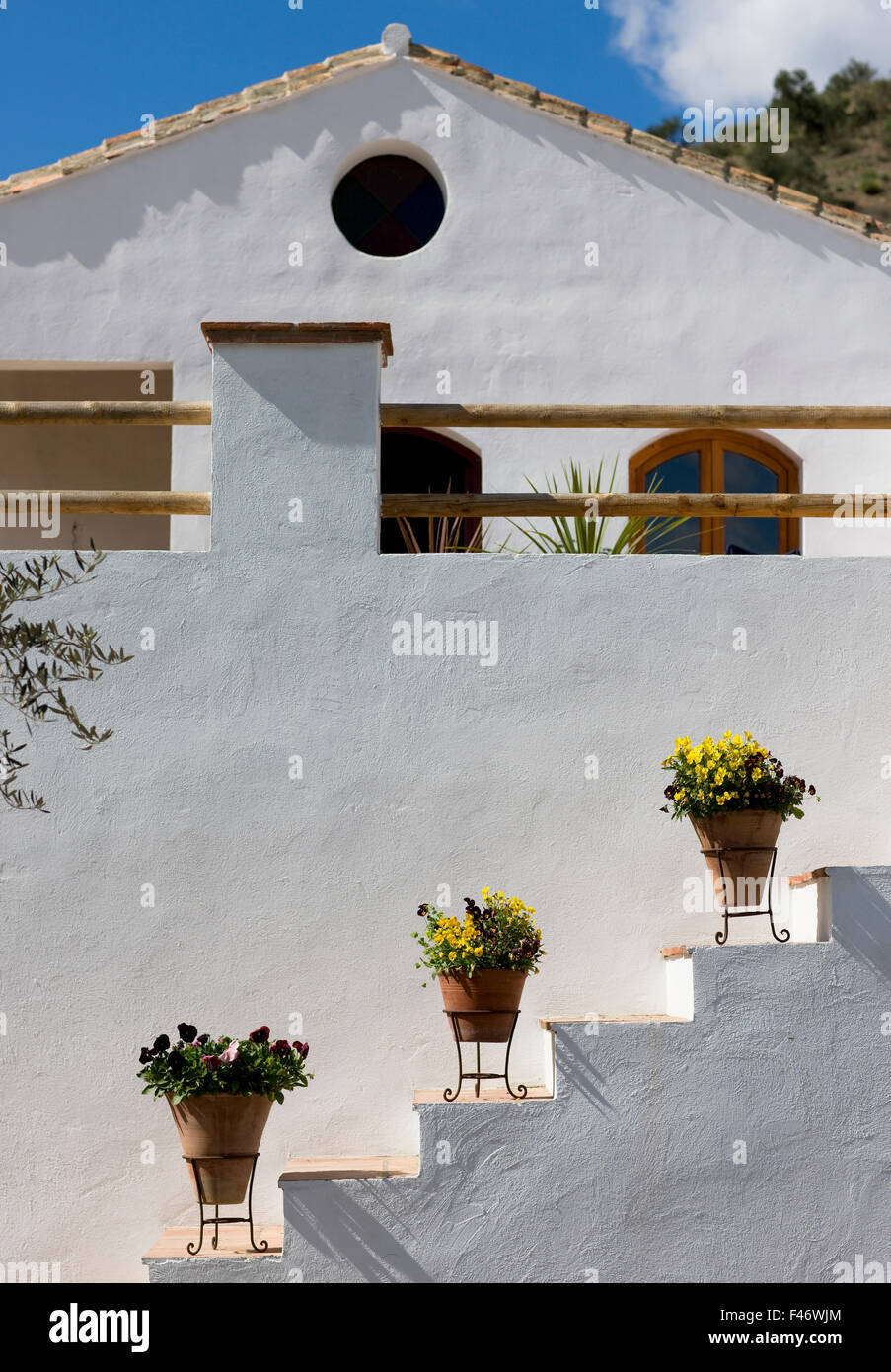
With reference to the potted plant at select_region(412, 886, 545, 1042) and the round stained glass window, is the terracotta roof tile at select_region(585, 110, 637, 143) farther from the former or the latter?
the potted plant at select_region(412, 886, 545, 1042)

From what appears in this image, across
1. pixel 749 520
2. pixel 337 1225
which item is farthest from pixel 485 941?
pixel 749 520

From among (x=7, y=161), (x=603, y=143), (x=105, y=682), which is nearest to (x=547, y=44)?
(x=603, y=143)

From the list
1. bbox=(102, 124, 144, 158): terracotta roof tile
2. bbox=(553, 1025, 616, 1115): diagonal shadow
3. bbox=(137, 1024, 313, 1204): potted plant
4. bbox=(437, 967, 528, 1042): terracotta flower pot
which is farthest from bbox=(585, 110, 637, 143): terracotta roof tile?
bbox=(137, 1024, 313, 1204): potted plant

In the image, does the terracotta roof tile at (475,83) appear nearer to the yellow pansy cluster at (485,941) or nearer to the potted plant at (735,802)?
the potted plant at (735,802)

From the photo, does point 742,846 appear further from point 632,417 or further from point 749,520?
point 749,520

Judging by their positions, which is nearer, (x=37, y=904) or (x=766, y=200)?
(x=37, y=904)

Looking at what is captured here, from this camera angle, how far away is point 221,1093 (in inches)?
193

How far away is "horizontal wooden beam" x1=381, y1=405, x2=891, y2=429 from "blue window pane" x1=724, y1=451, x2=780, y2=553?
3284 mm

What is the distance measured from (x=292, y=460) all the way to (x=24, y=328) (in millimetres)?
4448

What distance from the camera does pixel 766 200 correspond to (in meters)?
9.97

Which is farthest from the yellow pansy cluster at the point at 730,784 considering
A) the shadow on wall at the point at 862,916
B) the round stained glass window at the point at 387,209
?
the round stained glass window at the point at 387,209

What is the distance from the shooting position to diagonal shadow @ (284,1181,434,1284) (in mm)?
4883

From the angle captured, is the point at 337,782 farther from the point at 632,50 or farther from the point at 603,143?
the point at 632,50
